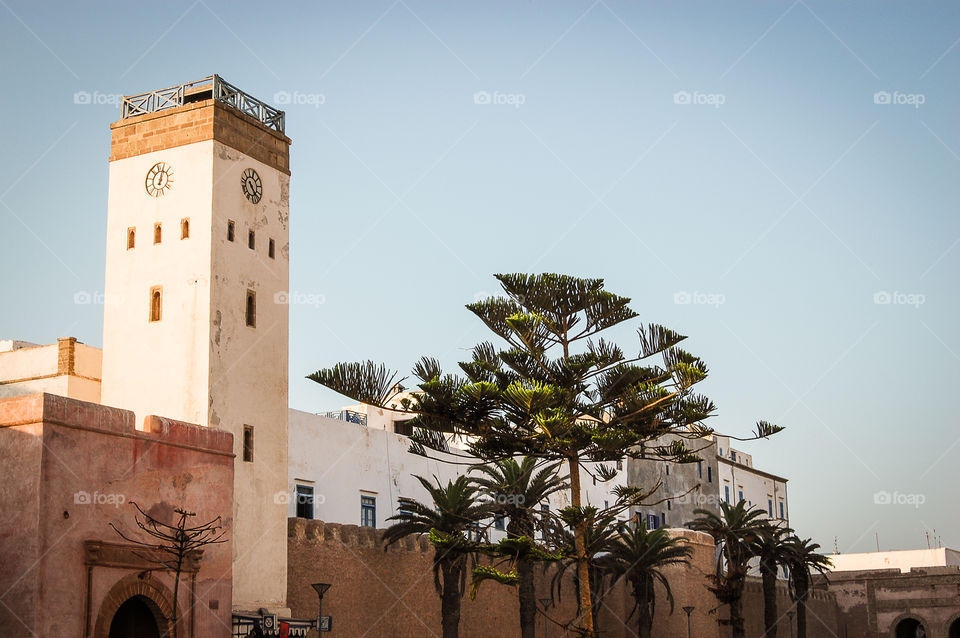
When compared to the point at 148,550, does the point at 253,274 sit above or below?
above

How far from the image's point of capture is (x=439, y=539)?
1908 cm

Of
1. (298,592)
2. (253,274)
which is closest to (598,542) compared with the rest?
(298,592)

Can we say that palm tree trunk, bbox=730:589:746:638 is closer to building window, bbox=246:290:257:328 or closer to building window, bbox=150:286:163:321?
building window, bbox=246:290:257:328

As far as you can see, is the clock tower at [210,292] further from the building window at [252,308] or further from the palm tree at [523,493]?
the palm tree at [523,493]

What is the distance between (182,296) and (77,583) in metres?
5.99

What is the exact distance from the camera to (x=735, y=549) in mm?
30094

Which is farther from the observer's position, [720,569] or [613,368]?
[720,569]

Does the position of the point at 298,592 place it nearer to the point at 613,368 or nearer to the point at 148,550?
the point at 148,550

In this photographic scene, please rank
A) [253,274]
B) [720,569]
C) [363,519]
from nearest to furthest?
[253,274] → [363,519] → [720,569]

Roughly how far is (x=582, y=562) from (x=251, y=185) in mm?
8385

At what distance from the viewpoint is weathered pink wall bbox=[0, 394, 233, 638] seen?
14.2 metres

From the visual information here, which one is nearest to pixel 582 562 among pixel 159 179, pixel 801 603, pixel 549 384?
pixel 549 384

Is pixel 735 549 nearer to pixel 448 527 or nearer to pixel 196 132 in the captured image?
pixel 448 527

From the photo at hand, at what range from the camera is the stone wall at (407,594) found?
2103 centimetres
